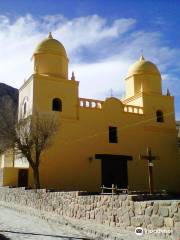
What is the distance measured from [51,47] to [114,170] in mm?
10468

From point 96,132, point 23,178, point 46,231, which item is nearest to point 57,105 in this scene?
point 96,132

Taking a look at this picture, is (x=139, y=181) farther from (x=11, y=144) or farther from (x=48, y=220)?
(x=48, y=220)

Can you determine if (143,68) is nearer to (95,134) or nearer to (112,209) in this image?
(95,134)

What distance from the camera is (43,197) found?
15352 mm

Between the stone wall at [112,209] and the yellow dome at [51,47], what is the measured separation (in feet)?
41.4

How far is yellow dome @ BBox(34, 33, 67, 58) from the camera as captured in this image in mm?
25906

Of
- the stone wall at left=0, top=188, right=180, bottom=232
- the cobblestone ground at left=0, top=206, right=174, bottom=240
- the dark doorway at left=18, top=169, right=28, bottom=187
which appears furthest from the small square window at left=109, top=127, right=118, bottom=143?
the cobblestone ground at left=0, top=206, right=174, bottom=240

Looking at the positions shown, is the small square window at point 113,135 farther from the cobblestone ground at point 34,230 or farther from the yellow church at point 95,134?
the cobblestone ground at point 34,230

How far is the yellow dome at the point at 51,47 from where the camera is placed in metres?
25.9

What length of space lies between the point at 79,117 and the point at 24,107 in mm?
4249

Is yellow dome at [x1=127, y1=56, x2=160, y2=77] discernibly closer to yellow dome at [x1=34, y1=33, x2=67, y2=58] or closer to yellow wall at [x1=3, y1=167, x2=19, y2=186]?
yellow dome at [x1=34, y1=33, x2=67, y2=58]

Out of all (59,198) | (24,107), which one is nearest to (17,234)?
(59,198)

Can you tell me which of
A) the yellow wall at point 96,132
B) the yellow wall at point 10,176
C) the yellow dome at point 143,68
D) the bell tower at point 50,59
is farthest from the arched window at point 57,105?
the yellow dome at point 143,68

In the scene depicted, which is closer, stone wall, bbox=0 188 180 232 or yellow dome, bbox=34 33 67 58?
stone wall, bbox=0 188 180 232
